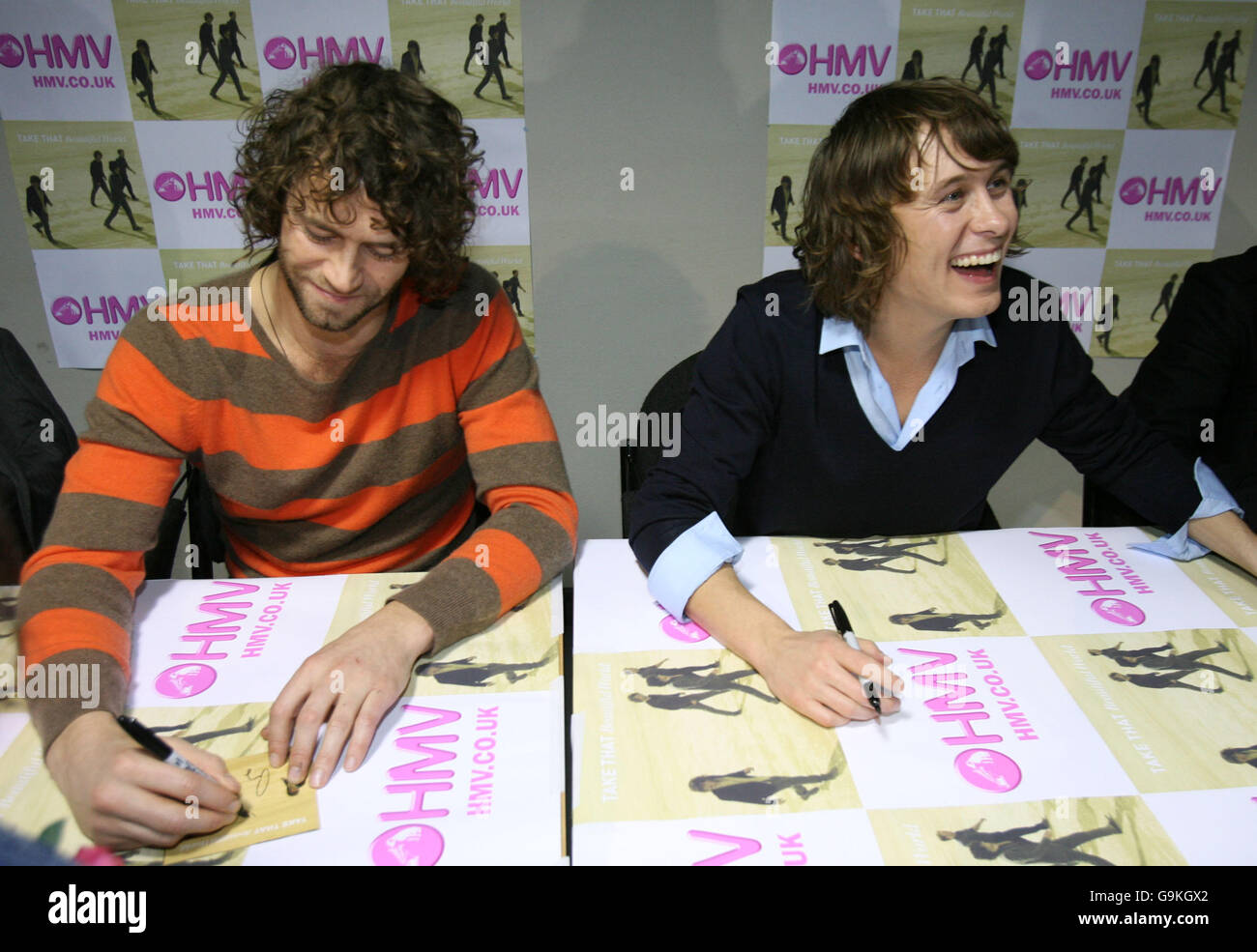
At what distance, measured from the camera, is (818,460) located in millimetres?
1406

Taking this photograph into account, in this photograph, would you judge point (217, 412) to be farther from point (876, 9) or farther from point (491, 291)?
point (876, 9)

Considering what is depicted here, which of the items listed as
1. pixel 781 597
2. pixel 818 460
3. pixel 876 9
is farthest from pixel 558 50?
pixel 781 597

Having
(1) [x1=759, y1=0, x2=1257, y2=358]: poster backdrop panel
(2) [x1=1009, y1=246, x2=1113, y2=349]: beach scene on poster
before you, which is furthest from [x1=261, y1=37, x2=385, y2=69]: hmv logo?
(2) [x1=1009, y1=246, x2=1113, y2=349]: beach scene on poster

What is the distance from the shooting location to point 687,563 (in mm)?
1139

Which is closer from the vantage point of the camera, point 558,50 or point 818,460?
point 818,460

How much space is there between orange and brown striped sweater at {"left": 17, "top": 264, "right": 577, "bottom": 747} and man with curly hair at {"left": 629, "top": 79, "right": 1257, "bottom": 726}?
211mm

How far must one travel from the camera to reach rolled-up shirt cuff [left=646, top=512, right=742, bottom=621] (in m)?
1.13

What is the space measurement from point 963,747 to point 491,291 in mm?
934

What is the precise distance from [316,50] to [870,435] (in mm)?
1575

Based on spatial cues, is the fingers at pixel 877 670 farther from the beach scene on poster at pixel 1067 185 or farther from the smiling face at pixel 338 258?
the beach scene on poster at pixel 1067 185

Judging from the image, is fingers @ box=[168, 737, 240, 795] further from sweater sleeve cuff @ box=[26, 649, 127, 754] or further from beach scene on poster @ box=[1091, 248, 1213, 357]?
beach scene on poster @ box=[1091, 248, 1213, 357]
